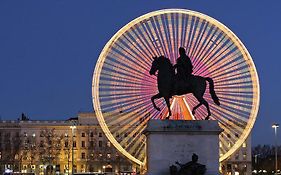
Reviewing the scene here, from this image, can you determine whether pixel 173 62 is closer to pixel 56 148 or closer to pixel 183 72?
pixel 183 72

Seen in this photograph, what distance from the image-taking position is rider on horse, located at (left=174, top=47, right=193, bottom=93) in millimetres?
39344

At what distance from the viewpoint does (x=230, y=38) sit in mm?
46781

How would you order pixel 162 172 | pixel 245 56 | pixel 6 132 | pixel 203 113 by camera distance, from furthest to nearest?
pixel 6 132, pixel 245 56, pixel 203 113, pixel 162 172

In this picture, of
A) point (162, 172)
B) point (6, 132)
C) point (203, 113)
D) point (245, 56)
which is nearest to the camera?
point (162, 172)

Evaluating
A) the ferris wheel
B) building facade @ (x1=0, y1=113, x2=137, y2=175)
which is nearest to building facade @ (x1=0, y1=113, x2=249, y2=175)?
building facade @ (x1=0, y1=113, x2=137, y2=175)

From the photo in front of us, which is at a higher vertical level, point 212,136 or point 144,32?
point 144,32

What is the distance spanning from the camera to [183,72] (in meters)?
39.4

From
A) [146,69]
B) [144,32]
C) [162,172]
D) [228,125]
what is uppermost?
[144,32]

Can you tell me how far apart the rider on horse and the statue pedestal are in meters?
2.28

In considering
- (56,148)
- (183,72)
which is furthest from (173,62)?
(56,148)

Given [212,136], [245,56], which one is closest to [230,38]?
[245,56]

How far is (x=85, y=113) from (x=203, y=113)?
85.6m

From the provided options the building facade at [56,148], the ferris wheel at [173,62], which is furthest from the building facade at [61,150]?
the ferris wheel at [173,62]

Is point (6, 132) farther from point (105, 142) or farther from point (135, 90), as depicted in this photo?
point (135, 90)
